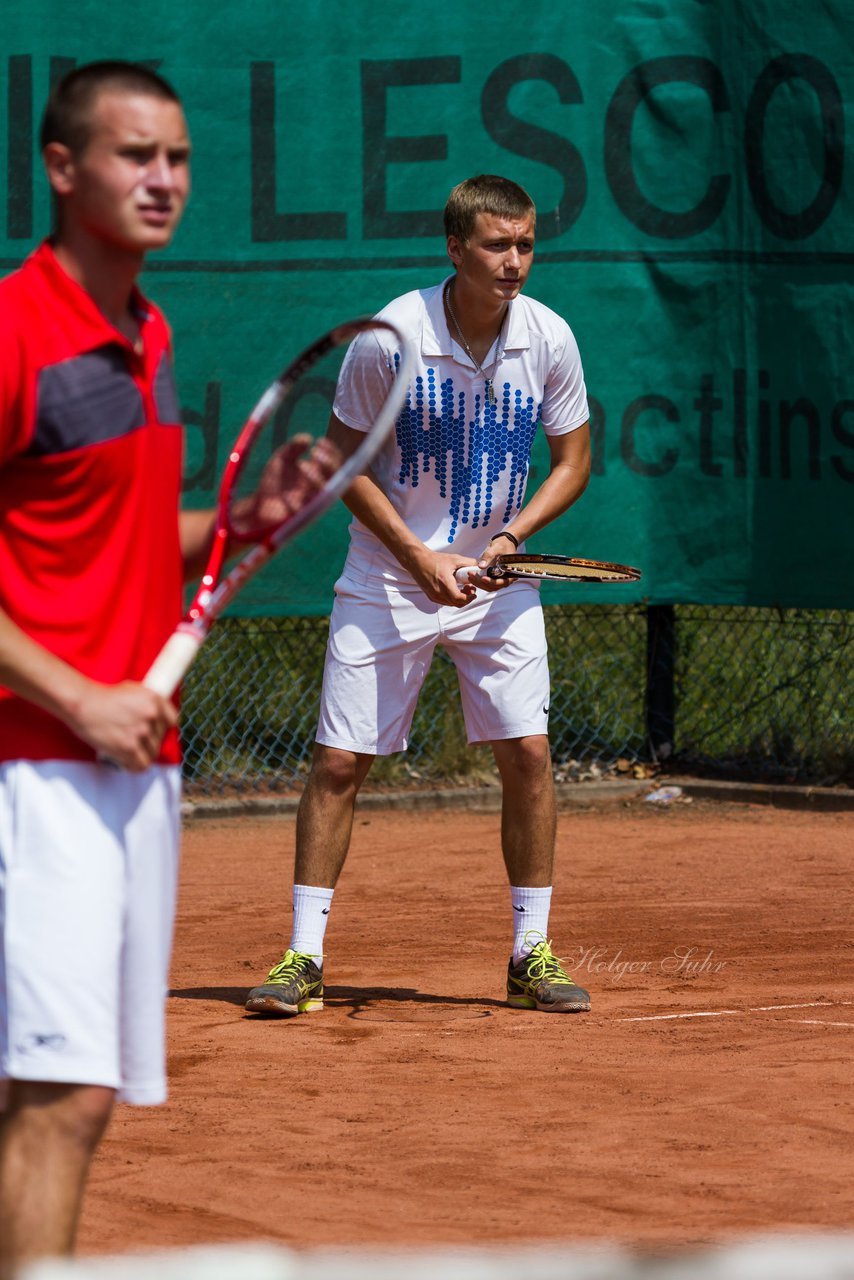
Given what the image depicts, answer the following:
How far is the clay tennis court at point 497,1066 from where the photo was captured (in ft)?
10.9

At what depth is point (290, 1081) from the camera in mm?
4254

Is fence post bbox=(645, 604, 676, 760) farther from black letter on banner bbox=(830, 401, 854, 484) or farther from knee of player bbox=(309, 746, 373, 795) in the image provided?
knee of player bbox=(309, 746, 373, 795)

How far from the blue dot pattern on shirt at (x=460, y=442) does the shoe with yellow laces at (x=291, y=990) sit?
1.19 metres

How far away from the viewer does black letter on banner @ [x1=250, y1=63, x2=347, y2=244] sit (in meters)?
7.54

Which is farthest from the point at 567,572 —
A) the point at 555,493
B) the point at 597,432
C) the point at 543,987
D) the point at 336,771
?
the point at 597,432

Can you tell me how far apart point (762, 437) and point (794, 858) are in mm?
1900

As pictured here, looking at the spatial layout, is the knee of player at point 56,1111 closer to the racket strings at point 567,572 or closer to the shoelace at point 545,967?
the racket strings at point 567,572

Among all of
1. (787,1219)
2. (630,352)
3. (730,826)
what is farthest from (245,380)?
(787,1219)

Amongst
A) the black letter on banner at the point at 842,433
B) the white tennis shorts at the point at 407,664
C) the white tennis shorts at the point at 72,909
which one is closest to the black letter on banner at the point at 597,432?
the black letter on banner at the point at 842,433

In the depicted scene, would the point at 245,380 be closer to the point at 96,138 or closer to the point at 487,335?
the point at 487,335

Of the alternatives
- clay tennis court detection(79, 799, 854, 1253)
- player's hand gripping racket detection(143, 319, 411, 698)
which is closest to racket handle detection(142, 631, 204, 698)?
player's hand gripping racket detection(143, 319, 411, 698)

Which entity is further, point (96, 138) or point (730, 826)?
point (730, 826)

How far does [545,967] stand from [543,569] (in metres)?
1.05

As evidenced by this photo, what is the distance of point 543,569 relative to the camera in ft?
15.6
